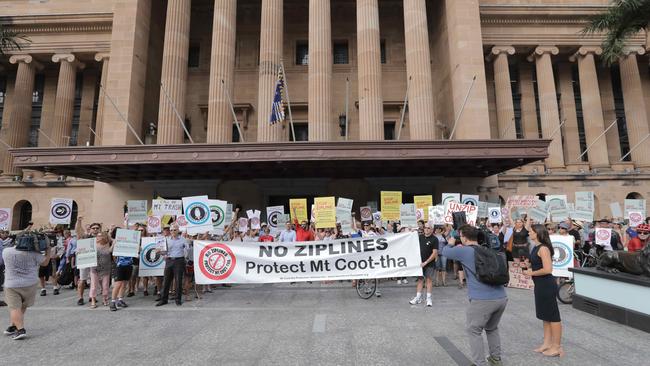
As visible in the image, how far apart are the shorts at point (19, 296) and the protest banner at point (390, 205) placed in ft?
37.7

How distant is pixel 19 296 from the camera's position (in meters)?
6.63

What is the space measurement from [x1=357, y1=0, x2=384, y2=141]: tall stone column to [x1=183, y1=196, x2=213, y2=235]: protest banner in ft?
35.0

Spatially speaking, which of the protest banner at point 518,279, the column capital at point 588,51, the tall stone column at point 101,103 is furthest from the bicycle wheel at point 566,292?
the tall stone column at point 101,103

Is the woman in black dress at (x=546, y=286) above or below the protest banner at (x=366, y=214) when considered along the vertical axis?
below

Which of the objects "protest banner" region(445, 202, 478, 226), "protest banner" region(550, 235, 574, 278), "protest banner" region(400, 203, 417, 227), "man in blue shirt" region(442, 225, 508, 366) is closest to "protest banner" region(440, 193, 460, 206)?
"protest banner" region(445, 202, 478, 226)

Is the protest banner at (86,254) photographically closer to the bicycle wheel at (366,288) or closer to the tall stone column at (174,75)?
the bicycle wheel at (366,288)

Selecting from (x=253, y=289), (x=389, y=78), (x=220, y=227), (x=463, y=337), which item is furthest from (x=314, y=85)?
(x=463, y=337)

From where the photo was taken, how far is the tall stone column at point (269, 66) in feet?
65.2

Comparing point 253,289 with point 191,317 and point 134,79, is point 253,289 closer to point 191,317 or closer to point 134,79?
point 191,317

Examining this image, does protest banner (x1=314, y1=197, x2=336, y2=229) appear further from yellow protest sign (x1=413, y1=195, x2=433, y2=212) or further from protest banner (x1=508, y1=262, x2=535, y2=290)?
protest banner (x1=508, y1=262, x2=535, y2=290)

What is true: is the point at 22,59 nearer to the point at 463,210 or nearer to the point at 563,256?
the point at 463,210

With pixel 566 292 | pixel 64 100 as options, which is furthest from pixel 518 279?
pixel 64 100

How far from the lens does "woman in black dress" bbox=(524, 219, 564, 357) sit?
5.32 meters

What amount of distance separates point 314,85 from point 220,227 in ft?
36.0
